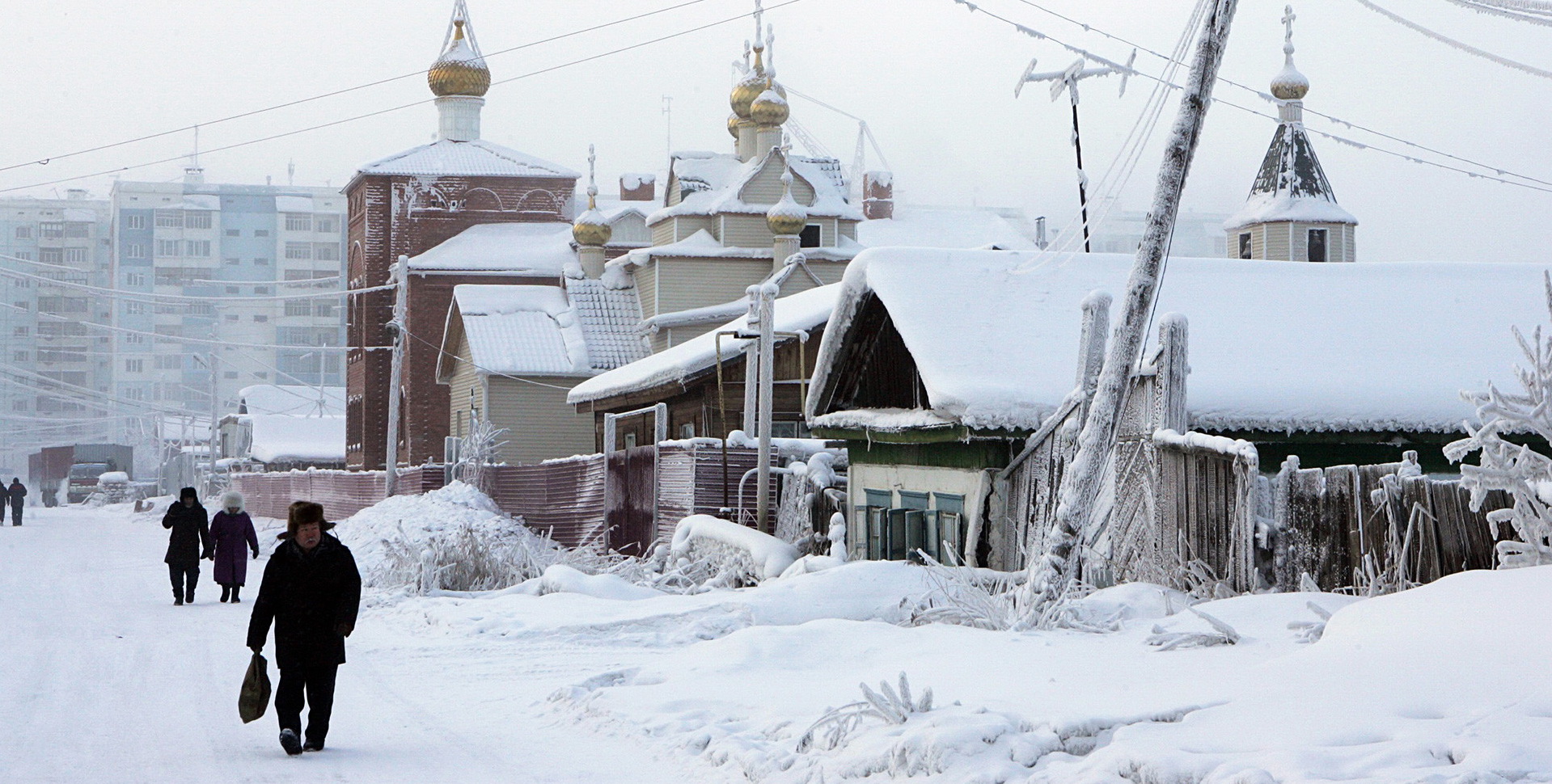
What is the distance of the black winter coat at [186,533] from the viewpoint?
2044cm

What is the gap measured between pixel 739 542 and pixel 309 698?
32.6 feet

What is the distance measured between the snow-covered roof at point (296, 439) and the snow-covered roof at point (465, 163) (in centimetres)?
2292

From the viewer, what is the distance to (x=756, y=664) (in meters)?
11.6

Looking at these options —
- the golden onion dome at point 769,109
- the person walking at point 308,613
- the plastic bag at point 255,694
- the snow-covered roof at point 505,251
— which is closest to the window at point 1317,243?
the golden onion dome at point 769,109

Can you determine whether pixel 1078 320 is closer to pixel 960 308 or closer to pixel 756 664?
pixel 960 308

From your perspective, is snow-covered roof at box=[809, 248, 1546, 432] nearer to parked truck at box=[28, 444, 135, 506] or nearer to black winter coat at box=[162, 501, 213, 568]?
black winter coat at box=[162, 501, 213, 568]

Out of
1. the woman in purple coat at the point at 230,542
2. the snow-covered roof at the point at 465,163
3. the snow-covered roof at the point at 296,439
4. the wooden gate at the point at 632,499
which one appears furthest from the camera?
the snow-covered roof at the point at 296,439

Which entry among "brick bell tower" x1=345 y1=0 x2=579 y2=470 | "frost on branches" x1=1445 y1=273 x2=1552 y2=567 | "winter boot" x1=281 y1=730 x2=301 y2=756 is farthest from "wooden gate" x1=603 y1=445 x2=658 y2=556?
"brick bell tower" x1=345 y1=0 x2=579 y2=470

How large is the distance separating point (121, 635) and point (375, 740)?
7.51 meters

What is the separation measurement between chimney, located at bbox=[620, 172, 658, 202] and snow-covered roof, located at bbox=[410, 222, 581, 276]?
48.0ft

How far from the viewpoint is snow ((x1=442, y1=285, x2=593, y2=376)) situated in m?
43.9

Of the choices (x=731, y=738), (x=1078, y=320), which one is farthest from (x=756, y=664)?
(x=1078, y=320)

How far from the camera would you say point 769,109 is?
152ft

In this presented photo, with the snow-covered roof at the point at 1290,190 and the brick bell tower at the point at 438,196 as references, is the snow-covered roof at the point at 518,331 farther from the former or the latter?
the snow-covered roof at the point at 1290,190
